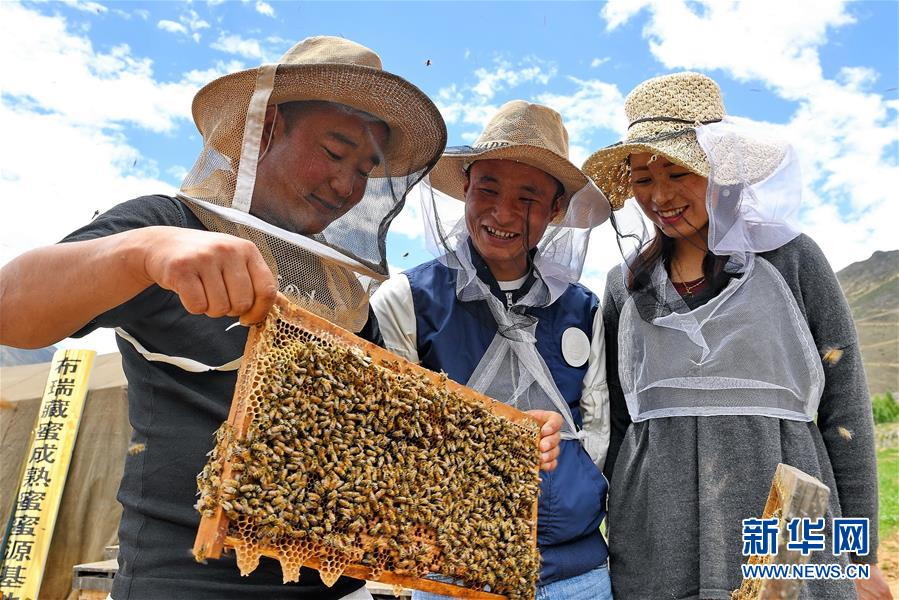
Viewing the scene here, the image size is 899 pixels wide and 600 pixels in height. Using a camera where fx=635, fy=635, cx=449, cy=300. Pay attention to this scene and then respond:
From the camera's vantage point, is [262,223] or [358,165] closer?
[262,223]

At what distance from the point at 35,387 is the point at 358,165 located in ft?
38.1

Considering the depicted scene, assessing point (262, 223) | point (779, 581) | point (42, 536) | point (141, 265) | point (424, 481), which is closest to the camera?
point (141, 265)

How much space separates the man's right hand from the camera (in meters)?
1.61

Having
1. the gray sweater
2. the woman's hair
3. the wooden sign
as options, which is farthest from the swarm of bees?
the wooden sign

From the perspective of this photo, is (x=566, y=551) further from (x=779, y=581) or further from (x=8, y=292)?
(x=8, y=292)

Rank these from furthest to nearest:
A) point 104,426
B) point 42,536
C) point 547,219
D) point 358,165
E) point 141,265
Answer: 1. point 104,426
2. point 42,536
3. point 547,219
4. point 358,165
5. point 141,265

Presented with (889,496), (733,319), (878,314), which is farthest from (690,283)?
(878,314)

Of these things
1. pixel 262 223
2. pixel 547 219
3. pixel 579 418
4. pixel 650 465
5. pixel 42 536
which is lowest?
pixel 42 536

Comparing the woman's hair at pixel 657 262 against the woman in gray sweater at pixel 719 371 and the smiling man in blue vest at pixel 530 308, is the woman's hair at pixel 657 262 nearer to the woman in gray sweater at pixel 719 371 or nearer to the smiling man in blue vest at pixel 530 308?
the woman in gray sweater at pixel 719 371

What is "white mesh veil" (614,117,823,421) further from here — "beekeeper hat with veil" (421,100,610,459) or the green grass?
the green grass

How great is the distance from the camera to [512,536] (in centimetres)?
251

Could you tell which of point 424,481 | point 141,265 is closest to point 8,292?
point 141,265

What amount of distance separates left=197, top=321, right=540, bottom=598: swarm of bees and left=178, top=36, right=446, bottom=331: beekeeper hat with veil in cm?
33

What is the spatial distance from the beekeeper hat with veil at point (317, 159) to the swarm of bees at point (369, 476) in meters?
0.33
